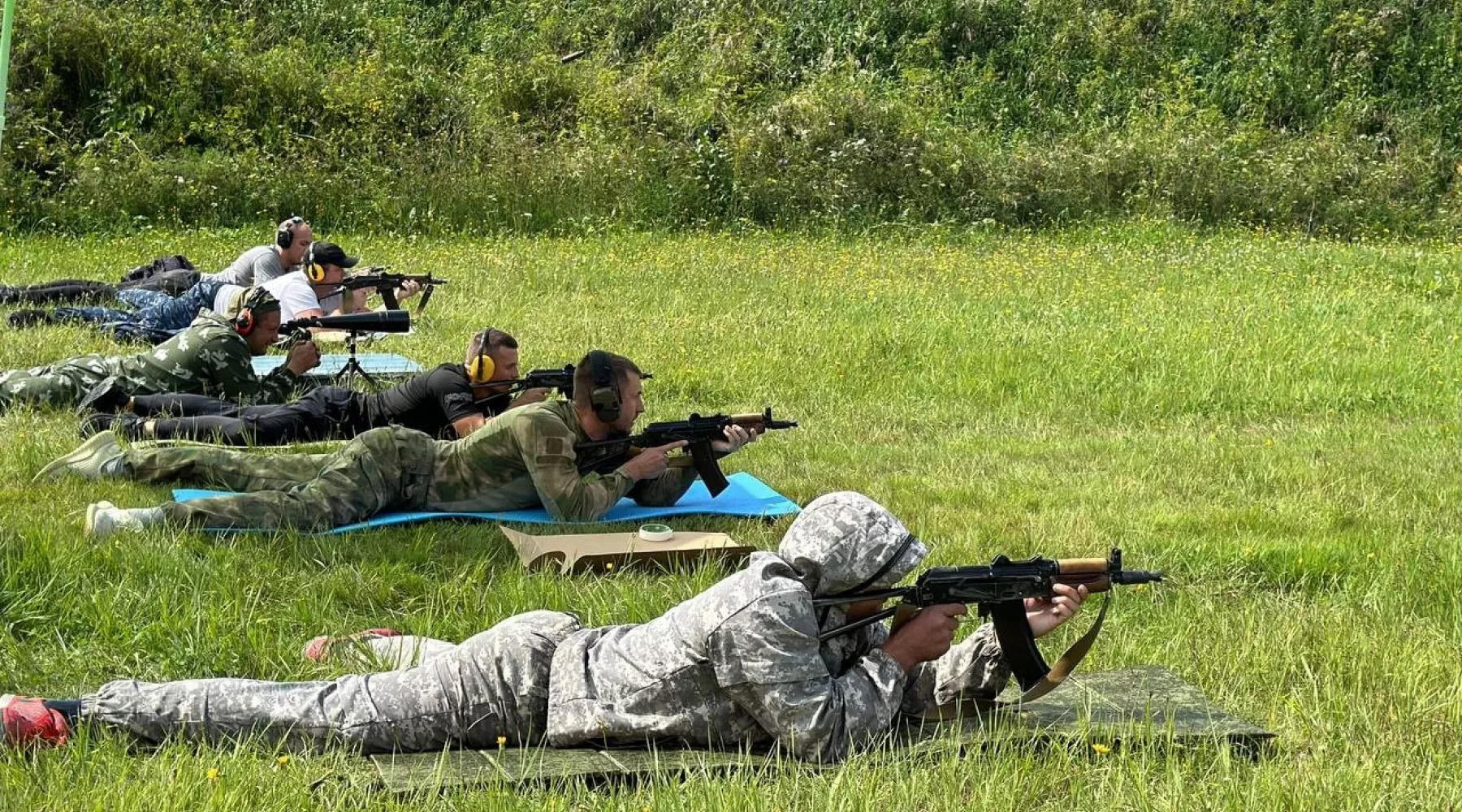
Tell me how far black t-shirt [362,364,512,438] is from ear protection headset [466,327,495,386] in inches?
2.3

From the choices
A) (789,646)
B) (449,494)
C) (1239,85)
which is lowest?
(449,494)

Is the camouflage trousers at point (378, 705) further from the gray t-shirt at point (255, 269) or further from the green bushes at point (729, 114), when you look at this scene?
the green bushes at point (729, 114)

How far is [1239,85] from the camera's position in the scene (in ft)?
85.8

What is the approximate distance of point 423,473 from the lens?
25.6 feet

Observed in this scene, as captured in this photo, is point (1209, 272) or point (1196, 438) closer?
point (1196, 438)

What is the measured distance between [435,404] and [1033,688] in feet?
16.3

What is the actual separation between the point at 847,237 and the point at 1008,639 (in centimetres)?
1580

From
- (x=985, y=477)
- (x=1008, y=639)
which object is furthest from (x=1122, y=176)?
(x=1008, y=639)

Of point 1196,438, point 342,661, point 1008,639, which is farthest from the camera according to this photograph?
point 1196,438

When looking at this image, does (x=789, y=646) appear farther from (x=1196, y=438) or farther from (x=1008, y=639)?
(x=1196, y=438)

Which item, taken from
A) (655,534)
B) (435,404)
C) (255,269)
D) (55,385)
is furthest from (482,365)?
(255,269)

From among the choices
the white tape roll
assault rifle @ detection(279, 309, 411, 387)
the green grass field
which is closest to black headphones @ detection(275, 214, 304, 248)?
the green grass field

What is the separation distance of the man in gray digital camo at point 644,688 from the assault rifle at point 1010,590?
0.05 meters

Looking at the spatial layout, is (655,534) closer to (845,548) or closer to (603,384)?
(603,384)
